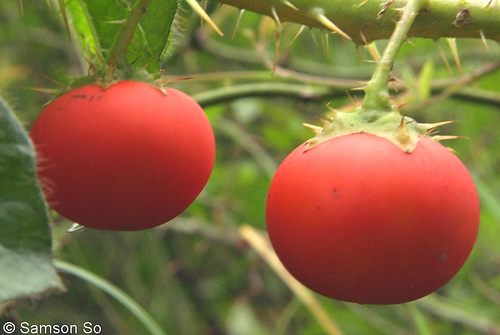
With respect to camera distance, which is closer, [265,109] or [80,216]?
[80,216]

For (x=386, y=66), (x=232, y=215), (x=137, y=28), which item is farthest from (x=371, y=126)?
(x=232, y=215)

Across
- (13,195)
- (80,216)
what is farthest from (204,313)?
(13,195)

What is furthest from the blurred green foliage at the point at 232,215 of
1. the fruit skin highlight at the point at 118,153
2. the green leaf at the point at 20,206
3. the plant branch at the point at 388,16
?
the green leaf at the point at 20,206

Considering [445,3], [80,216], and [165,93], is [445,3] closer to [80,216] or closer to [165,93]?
[165,93]

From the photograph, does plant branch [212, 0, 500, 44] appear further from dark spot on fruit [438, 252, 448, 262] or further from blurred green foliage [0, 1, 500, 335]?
blurred green foliage [0, 1, 500, 335]

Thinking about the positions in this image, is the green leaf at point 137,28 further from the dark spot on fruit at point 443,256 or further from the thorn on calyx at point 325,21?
the dark spot on fruit at point 443,256

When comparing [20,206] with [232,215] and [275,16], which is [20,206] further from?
[232,215]
